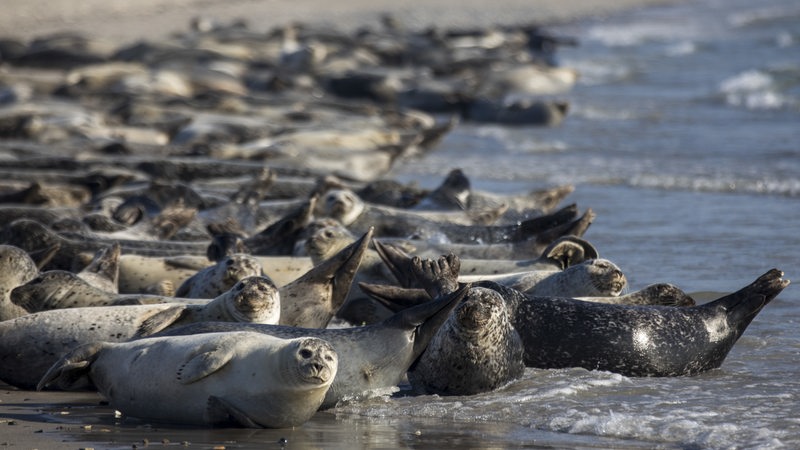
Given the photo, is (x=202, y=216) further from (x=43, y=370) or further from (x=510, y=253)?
(x=43, y=370)

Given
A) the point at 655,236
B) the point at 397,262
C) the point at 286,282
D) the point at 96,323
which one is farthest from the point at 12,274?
the point at 655,236

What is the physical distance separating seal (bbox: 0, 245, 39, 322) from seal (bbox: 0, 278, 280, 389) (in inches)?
17.3

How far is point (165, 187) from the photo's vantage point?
383 inches

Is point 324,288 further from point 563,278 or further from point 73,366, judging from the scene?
point 73,366

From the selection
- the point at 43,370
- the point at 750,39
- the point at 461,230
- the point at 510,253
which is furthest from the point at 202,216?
the point at 750,39

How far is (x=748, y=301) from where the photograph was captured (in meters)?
5.70

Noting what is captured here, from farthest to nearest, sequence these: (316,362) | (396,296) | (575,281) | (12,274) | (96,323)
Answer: (575,281) < (12,274) < (396,296) < (96,323) < (316,362)

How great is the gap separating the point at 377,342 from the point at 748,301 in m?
1.53

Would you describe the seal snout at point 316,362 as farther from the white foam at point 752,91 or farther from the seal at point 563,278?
the white foam at point 752,91

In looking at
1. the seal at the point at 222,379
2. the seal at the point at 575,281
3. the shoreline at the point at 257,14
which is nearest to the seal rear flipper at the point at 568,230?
the seal at the point at 575,281

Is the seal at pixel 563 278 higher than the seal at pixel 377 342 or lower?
higher

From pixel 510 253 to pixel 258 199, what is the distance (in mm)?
2641

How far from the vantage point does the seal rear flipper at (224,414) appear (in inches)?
184

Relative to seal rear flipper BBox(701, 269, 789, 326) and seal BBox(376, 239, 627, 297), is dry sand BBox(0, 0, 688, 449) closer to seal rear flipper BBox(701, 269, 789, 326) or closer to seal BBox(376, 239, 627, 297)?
seal BBox(376, 239, 627, 297)
